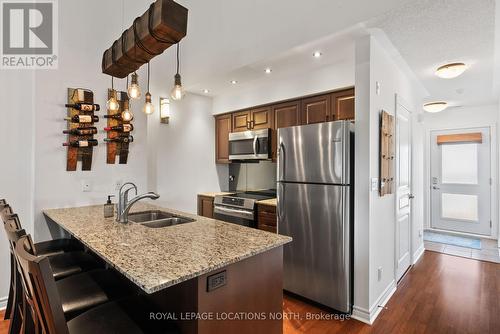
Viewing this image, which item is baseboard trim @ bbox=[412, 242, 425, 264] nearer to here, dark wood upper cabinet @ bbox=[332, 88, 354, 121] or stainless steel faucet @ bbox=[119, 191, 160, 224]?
dark wood upper cabinet @ bbox=[332, 88, 354, 121]

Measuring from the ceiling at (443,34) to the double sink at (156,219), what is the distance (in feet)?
7.13

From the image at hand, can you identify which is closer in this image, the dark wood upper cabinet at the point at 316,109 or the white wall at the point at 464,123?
the dark wood upper cabinet at the point at 316,109

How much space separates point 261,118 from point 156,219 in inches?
81.0

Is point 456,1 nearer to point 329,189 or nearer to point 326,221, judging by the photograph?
point 329,189

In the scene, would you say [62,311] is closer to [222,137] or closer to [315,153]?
[315,153]

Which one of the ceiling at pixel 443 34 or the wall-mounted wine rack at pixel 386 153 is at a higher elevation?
the ceiling at pixel 443 34

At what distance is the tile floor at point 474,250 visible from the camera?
3920 mm

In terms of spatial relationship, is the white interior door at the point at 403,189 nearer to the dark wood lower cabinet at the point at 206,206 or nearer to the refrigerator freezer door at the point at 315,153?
the refrigerator freezer door at the point at 315,153

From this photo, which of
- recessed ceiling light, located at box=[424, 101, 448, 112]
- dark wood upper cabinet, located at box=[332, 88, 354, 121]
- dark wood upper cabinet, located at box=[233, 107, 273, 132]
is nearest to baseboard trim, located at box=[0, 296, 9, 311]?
dark wood upper cabinet, located at box=[233, 107, 273, 132]

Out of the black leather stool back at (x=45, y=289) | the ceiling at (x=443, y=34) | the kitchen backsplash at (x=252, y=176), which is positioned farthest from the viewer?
the kitchen backsplash at (x=252, y=176)

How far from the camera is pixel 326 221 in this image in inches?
96.3

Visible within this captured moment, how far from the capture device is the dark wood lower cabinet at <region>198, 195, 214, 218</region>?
4027mm

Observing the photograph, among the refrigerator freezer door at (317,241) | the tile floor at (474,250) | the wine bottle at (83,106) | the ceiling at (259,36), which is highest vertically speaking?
the ceiling at (259,36)

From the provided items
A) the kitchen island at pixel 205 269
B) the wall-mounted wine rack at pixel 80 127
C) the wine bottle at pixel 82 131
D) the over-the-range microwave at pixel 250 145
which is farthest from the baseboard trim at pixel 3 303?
the over-the-range microwave at pixel 250 145
